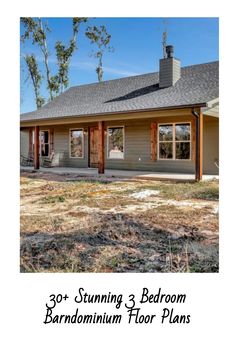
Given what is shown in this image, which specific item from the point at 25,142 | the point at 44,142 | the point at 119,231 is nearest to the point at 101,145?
the point at 44,142

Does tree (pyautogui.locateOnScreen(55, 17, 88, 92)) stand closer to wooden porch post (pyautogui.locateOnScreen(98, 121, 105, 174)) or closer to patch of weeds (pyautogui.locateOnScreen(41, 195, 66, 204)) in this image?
wooden porch post (pyautogui.locateOnScreen(98, 121, 105, 174))

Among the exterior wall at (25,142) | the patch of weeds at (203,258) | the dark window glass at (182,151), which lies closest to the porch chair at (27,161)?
the exterior wall at (25,142)

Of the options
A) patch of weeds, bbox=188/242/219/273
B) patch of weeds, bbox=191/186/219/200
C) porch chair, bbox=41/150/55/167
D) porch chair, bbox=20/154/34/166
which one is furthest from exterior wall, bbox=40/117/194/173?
patch of weeds, bbox=188/242/219/273

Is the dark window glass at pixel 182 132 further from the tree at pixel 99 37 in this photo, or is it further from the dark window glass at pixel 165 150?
the tree at pixel 99 37

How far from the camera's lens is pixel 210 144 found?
11.1 metres

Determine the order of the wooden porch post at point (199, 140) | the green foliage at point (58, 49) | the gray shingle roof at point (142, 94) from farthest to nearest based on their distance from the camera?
the green foliage at point (58, 49)
the gray shingle roof at point (142, 94)
the wooden porch post at point (199, 140)

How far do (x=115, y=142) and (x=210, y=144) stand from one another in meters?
4.11

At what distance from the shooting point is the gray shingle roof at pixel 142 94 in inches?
387

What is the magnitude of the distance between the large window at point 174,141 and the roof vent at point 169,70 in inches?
72.8

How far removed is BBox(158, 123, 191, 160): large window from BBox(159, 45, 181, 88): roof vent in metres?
1.85

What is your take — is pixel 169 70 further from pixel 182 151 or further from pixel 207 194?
pixel 207 194

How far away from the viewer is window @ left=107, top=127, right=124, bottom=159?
1321 centimetres
